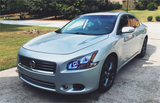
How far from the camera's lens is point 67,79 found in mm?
2635

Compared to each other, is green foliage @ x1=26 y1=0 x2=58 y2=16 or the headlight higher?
green foliage @ x1=26 y1=0 x2=58 y2=16

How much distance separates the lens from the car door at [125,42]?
3775 millimetres

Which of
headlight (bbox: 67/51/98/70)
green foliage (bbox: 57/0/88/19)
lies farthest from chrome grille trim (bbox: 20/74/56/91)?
green foliage (bbox: 57/0/88/19)

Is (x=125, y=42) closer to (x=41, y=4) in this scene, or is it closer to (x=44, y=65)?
(x=44, y=65)

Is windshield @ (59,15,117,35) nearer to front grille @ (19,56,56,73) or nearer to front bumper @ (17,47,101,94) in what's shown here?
front bumper @ (17,47,101,94)

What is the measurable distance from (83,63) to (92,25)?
1.65 meters

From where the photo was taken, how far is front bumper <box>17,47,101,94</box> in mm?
2623

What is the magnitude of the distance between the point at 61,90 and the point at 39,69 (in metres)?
0.53

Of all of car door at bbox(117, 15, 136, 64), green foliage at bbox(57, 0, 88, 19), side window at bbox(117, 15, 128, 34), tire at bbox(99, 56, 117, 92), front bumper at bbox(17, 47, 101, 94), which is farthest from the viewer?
green foliage at bbox(57, 0, 88, 19)

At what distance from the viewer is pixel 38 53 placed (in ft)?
9.36

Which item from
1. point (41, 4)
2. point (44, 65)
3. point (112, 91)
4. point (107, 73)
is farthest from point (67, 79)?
point (41, 4)

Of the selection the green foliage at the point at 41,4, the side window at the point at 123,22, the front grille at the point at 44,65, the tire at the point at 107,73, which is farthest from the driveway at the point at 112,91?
the green foliage at the point at 41,4

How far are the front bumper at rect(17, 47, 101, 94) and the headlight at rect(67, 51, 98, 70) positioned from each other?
64mm

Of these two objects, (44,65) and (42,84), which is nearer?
(44,65)
